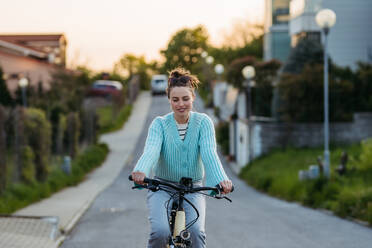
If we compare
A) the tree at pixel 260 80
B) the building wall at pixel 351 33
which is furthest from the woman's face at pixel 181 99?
the building wall at pixel 351 33

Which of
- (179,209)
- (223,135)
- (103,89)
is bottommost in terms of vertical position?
(223,135)

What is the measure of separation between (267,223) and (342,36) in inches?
965

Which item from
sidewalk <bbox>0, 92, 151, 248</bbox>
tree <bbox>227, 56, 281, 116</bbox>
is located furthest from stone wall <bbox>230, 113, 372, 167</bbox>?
tree <bbox>227, 56, 281, 116</bbox>

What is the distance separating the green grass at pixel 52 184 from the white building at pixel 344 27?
478 inches

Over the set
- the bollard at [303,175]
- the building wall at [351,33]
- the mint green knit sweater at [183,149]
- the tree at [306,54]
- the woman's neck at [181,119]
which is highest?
the building wall at [351,33]

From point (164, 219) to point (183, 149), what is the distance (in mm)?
582

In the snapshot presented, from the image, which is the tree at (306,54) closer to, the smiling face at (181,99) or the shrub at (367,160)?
the shrub at (367,160)

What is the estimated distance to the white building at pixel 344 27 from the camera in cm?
3238

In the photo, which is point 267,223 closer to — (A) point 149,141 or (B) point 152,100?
(A) point 149,141

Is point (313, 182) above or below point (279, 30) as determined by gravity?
below

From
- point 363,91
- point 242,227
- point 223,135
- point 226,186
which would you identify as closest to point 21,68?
point 223,135

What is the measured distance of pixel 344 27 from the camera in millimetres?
33125

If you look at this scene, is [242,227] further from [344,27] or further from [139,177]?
[344,27]

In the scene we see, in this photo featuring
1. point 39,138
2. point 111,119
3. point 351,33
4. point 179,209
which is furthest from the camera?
point 111,119
